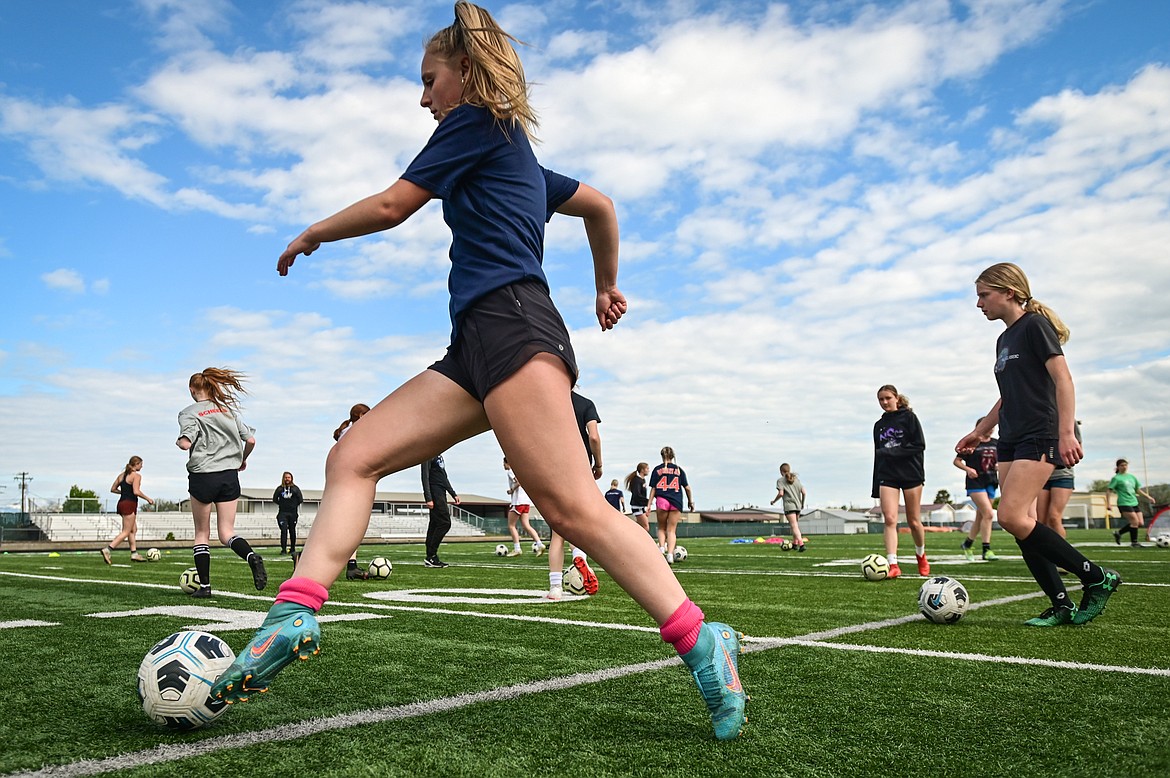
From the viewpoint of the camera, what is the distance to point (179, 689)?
9.53ft

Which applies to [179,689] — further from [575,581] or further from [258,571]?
[258,571]

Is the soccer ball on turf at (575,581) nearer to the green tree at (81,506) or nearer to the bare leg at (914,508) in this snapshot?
the bare leg at (914,508)

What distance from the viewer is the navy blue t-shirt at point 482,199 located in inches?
113

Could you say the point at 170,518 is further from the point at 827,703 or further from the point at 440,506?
the point at 827,703

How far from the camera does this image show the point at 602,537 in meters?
2.78

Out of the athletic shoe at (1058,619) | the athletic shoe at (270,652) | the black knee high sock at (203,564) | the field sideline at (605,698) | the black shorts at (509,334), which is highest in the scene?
the black shorts at (509,334)

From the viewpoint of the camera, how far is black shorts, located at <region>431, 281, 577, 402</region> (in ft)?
9.08

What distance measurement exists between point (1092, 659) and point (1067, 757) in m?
2.00

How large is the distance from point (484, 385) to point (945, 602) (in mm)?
4145

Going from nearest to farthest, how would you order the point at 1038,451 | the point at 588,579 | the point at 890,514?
the point at 1038,451 → the point at 588,579 → the point at 890,514

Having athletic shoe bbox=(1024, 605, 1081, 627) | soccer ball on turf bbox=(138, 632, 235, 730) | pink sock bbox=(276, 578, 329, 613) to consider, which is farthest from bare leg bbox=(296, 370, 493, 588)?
athletic shoe bbox=(1024, 605, 1081, 627)

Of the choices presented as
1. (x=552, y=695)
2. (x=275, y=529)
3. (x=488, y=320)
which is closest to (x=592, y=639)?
(x=552, y=695)

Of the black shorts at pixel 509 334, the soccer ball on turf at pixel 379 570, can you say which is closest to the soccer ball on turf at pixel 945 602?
the black shorts at pixel 509 334

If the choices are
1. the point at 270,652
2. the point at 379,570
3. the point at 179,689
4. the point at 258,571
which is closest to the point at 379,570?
the point at 379,570
